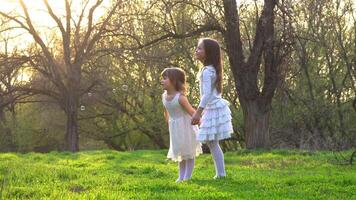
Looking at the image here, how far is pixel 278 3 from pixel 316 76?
12846 mm

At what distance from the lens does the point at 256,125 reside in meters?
16.1

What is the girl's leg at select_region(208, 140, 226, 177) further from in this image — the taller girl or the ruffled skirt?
the ruffled skirt

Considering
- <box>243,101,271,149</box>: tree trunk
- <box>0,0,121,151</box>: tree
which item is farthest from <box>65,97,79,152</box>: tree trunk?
<box>243,101,271,149</box>: tree trunk

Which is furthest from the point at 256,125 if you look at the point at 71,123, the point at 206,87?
the point at 71,123

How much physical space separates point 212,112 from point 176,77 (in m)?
0.80

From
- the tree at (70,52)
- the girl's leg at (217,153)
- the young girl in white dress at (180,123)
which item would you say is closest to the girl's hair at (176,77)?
the young girl in white dress at (180,123)

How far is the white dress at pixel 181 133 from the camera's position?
8.00m

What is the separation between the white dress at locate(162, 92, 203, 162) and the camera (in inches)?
315

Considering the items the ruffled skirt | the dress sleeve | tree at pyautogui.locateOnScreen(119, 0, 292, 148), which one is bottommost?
the ruffled skirt

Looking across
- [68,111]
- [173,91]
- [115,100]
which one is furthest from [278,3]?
[115,100]

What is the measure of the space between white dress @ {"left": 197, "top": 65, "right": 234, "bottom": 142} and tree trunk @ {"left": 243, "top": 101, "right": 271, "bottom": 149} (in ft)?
27.7

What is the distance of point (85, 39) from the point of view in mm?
25422

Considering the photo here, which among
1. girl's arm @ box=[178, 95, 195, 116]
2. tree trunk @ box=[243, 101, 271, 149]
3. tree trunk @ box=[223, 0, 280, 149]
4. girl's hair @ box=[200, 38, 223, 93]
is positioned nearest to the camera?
girl's hair @ box=[200, 38, 223, 93]

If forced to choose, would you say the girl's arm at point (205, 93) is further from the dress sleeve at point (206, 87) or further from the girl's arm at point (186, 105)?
the girl's arm at point (186, 105)
